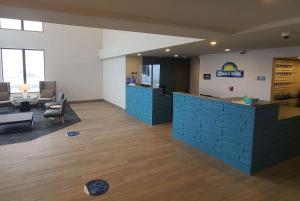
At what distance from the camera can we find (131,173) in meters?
3.59

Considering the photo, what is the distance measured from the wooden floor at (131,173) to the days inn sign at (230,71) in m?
3.16

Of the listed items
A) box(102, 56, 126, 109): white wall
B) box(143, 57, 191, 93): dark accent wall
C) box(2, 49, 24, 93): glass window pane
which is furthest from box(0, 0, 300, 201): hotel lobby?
box(143, 57, 191, 93): dark accent wall

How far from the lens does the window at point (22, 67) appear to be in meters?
9.07

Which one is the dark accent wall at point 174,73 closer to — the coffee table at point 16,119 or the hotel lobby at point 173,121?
the hotel lobby at point 173,121

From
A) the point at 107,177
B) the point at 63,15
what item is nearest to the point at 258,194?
the point at 107,177

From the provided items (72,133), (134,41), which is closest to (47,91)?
(72,133)

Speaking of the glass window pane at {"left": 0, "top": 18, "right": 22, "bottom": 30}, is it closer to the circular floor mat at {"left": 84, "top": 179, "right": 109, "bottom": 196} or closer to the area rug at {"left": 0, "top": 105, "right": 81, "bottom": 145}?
the area rug at {"left": 0, "top": 105, "right": 81, "bottom": 145}

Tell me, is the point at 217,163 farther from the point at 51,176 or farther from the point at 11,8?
the point at 11,8

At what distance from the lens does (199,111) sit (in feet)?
15.1

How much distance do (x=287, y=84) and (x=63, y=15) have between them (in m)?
6.40

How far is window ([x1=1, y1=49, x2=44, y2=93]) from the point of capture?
29.8 feet

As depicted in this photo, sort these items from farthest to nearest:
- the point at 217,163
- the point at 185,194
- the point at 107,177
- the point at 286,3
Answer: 1. the point at 217,163
2. the point at 107,177
3. the point at 185,194
4. the point at 286,3

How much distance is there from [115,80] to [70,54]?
281 centimetres

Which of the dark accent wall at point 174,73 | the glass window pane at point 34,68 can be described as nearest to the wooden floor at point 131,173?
the dark accent wall at point 174,73
